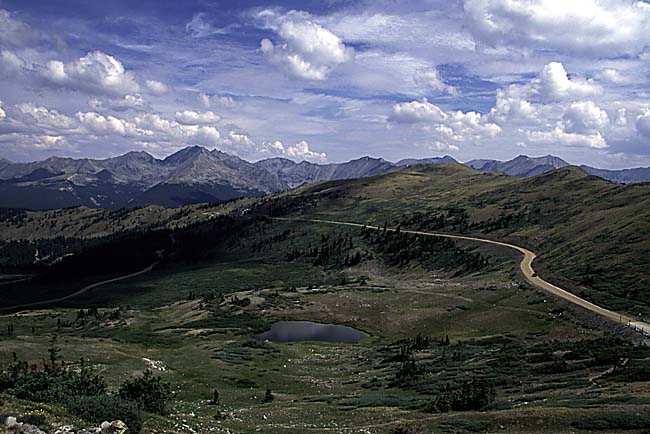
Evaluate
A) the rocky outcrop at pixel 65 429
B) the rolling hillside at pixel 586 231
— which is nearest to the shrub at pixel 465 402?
the rocky outcrop at pixel 65 429

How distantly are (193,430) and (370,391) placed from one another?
2142 cm

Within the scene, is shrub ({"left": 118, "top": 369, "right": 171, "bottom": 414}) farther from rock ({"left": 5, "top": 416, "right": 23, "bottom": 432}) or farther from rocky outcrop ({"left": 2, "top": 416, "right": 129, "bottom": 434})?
rock ({"left": 5, "top": 416, "right": 23, "bottom": 432})

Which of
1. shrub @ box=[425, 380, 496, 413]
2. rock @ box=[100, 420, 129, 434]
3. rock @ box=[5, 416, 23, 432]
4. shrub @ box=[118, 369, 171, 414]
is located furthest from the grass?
rock @ box=[100, 420, 129, 434]

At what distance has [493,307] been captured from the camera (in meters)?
75.9

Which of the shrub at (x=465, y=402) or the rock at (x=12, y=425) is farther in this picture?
the shrub at (x=465, y=402)

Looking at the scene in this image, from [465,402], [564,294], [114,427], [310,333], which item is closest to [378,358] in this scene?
[310,333]

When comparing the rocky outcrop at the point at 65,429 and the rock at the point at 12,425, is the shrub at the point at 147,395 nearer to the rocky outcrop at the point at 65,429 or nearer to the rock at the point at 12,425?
the rocky outcrop at the point at 65,429

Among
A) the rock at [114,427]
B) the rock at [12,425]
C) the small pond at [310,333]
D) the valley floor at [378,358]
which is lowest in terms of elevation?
the small pond at [310,333]

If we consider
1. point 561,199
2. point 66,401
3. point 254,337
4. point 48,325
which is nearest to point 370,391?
point 66,401

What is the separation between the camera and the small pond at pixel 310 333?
77.4 metres

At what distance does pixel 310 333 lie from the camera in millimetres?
80938

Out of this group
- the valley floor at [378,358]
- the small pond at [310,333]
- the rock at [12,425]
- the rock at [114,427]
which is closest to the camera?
the rock at [12,425]

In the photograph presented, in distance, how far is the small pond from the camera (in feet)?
254

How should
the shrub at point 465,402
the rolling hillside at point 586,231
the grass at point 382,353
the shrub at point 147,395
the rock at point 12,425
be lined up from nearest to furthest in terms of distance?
1. the rock at point 12,425
2. the shrub at point 147,395
3. the grass at point 382,353
4. the shrub at point 465,402
5. the rolling hillside at point 586,231
